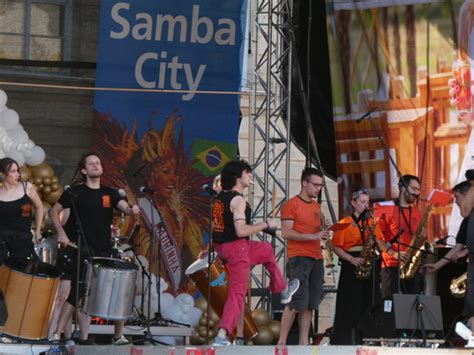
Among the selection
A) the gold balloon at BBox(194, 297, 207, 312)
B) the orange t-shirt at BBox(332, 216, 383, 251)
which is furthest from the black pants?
the gold balloon at BBox(194, 297, 207, 312)

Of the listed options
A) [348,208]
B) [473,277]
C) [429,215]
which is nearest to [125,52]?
[348,208]

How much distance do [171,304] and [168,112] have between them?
2.34m

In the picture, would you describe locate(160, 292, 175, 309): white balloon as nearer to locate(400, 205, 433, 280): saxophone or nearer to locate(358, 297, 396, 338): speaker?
locate(400, 205, 433, 280): saxophone

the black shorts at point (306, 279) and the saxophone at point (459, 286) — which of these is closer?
the black shorts at point (306, 279)

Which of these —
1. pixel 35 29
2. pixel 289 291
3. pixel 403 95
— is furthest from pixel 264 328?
pixel 35 29

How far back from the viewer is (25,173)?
1540 cm

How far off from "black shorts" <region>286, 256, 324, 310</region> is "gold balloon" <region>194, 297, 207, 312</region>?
268 centimetres

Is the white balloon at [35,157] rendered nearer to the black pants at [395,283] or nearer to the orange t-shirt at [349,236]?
the orange t-shirt at [349,236]

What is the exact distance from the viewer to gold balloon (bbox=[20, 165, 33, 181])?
50.2 feet

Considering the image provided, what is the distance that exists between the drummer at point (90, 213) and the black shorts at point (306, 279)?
160 cm

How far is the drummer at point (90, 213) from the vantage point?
38.4 feet

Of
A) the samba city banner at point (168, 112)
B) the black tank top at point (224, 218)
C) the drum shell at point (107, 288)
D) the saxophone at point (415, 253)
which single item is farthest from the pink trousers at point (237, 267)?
the samba city banner at point (168, 112)

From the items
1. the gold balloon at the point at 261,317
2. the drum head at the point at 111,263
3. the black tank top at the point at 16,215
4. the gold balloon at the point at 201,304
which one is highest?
the black tank top at the point at 16,215

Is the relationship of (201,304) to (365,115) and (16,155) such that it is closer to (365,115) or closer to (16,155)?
(16,155)
